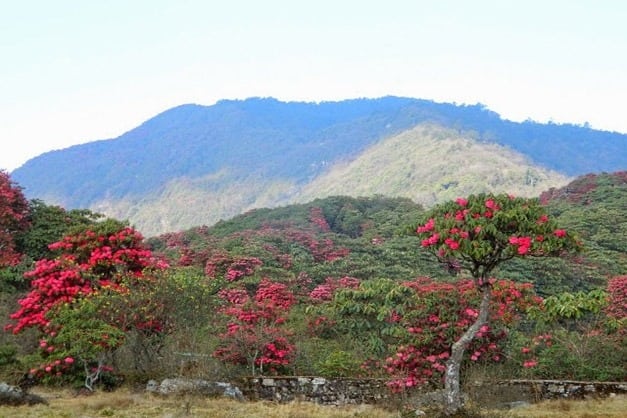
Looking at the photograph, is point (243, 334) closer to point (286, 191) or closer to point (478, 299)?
point (478, 299)

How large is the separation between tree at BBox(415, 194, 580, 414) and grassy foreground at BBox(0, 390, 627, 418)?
2487mm

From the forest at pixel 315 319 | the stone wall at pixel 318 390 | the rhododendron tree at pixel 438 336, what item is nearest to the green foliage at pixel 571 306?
the forest at pixel 315 319

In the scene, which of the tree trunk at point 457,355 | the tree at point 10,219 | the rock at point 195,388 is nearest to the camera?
the tree trunk at point 457,355

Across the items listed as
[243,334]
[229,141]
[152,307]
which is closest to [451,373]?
[243,334]

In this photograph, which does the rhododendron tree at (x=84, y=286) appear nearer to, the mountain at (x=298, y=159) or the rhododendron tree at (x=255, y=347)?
the rhododendron tree at (x=255, y=347)

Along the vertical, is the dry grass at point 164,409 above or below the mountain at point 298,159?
below

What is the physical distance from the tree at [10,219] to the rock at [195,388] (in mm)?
8574

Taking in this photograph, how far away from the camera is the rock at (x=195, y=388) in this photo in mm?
12211

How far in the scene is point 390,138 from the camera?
108m

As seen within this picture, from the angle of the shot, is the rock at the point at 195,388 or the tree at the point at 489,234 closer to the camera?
the tree at the point at 489,234

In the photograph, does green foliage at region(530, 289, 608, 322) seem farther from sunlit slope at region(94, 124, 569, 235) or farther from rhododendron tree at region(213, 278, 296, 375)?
sunlit slope at region(94, 124, 569, 235)

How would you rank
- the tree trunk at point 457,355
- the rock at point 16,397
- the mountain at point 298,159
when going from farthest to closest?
the mountain at point 298,159
the rock at point 16,397
the tree trunk at point 457,355

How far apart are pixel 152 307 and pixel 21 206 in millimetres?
9894

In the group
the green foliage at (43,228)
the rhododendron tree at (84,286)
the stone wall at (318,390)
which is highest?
the green foliage at (43,228)
